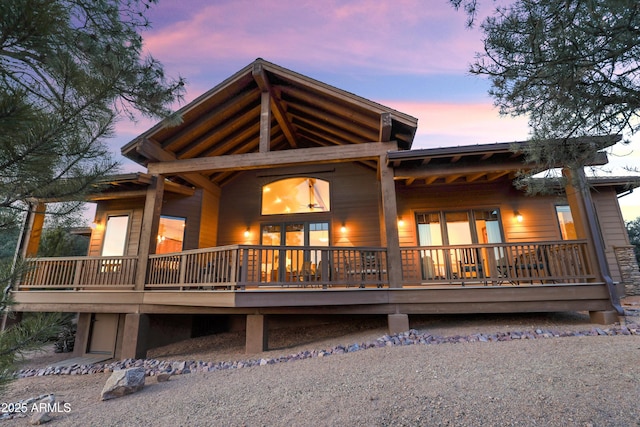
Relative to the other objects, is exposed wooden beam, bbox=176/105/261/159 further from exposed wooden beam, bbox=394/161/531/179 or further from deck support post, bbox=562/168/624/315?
deck support post, bbox=562/168/624/315

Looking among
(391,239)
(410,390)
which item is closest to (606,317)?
(391,239)

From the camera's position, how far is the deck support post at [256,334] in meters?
6.07

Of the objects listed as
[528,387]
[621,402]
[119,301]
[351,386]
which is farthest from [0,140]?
[119,301]

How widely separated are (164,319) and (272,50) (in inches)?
457

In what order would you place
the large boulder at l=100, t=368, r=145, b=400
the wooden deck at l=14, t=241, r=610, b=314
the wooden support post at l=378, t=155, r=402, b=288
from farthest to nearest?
the wooden support post at l=378, t=155, r=402, b=288, the wooden deck at l=14, t=241, r=610, b=314, the large boulder at l=100, t=368, r=145, b=400

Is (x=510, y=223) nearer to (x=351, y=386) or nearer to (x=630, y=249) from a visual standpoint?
(x=630, y=249)

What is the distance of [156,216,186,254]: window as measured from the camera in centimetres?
910

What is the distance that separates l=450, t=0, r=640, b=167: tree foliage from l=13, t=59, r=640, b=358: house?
1.72 feet

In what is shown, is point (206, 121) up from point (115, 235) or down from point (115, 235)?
up

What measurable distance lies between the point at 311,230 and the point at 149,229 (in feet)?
14.4

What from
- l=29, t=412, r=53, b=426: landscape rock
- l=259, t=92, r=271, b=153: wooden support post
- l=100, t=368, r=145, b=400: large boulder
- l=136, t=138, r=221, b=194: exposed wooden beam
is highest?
l=259, t=92, r=271, b=153: wooden support post

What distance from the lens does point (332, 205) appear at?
9500 mm

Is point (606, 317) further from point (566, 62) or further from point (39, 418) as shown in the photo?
point (39, 418)

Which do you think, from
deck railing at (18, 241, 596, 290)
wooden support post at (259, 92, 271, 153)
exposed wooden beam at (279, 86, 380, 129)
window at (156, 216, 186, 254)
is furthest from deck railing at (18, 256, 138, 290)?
exposed wooden beam at (279, 86, 380, 129)
